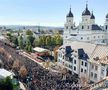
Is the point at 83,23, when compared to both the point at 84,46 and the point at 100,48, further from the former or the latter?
the point at 100,48

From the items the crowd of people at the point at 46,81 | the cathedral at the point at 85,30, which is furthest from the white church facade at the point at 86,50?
the crowd of people at the point at 46,81

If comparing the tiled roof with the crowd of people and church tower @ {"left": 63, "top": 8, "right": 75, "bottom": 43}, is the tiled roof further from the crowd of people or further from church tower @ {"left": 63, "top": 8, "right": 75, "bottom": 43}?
church tower @ {"left": 63, "top": 8, "right": 75, "bottom": 43}

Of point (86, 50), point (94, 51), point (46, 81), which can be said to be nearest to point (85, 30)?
point (86, 50)

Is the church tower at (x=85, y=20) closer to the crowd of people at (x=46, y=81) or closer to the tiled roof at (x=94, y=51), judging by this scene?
the tiled roof at (x=94, y=51)

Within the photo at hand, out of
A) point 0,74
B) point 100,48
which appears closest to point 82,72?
point 100,48

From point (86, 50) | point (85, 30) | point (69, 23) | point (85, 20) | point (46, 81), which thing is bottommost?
point (46, 81)

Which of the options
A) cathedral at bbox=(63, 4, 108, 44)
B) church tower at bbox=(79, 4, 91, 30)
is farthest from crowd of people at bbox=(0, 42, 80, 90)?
church tower at bbox=(79, 4, 91, 30)

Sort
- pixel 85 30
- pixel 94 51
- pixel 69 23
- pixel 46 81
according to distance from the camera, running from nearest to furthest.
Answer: pixel 46 81, pixel 94 51, pixel 85 30, pixel 69 23

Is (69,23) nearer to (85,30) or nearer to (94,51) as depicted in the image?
(85,30)
